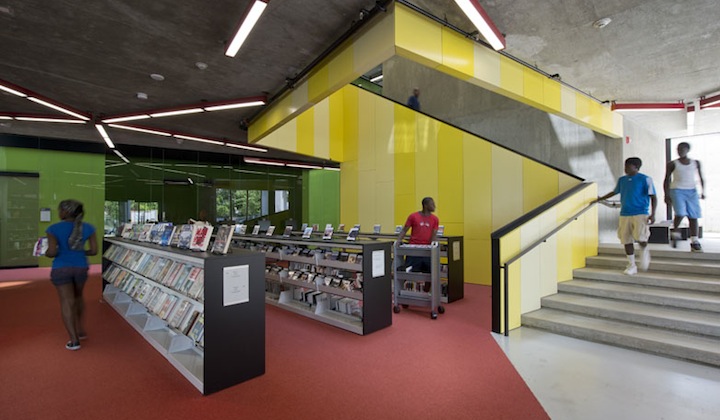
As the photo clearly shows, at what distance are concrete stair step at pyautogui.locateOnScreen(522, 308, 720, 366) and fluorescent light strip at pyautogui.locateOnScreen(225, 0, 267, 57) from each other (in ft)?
15.3

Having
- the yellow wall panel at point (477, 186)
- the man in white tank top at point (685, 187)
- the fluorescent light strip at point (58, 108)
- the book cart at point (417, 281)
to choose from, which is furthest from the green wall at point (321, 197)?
the man in white tank top at point (685, 187)

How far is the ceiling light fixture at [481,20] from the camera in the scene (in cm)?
342

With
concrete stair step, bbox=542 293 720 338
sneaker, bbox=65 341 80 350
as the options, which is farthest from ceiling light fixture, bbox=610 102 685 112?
sneaker, bbox=65 341 80 350

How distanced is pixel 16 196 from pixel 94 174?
76.7 inches

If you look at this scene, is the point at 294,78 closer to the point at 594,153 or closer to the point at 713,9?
the point at 713,9

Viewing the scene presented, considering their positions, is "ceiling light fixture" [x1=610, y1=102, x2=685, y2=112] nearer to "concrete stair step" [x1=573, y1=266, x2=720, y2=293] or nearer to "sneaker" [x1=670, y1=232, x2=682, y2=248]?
"sneaker" [x1=670, y1=232, x2=682, y2=248]

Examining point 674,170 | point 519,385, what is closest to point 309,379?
point 519,385

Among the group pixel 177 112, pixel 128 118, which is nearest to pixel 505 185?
pixel 177 112

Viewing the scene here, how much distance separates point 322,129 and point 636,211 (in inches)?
294

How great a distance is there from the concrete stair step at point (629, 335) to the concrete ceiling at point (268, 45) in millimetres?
3484

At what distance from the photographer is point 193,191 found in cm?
1266

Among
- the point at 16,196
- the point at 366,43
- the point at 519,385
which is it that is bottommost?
the point at 519,385

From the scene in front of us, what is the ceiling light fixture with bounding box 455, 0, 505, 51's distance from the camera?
3418 millimetres

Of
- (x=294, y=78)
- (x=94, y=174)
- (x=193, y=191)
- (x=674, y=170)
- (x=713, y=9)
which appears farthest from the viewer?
(x=193, y=191)
